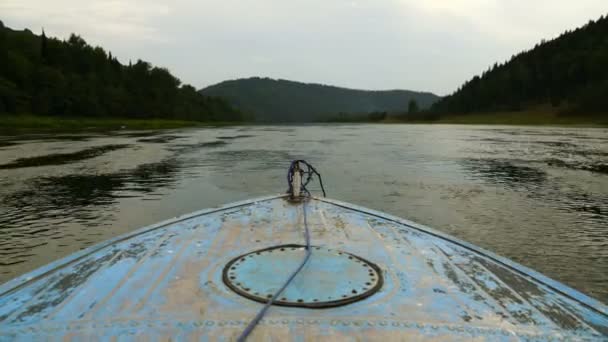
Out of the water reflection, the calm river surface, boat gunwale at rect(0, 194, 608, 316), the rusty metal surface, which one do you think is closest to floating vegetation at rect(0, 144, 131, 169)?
the calm river surface

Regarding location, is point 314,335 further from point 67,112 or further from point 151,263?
point 67,112

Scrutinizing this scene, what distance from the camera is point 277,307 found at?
3.23 m

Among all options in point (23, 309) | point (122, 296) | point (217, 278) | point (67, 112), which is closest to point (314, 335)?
point (217, 278)

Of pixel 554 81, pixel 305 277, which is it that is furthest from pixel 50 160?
pixel 554 81

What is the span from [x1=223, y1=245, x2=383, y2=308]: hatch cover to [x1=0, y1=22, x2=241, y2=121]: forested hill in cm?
8213

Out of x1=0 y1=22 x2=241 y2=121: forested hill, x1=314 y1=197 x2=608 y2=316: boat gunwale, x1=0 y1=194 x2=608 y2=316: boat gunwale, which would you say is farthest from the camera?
x1=0 y1=22 x2=241 y2=121: forested hill

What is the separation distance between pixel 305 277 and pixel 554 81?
143096 millimetres

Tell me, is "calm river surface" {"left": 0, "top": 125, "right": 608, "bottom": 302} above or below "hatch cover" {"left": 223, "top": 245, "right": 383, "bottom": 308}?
below

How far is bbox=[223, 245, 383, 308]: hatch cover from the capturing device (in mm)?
3385

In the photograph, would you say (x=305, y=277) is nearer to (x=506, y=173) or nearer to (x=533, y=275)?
(x=533, y=275)

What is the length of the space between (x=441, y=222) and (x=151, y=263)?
7706 millimetres

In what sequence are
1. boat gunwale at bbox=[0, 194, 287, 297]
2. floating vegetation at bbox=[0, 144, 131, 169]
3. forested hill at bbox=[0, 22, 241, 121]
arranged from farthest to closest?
forested hill at bbox=[0, 22, 241, 121] → floating vegetation at bbox=[0, 144, 131, 169] → boat gunwale at bbox=[0, 194, 287, 297]

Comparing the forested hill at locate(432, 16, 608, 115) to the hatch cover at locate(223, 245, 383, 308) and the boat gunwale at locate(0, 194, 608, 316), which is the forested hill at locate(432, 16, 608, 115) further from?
the hatch cover at locate(223, 245, 383, 308)

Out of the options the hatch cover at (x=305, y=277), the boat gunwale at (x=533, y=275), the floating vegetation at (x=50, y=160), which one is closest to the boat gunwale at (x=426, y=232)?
the boat gunwale at (x=533, y=275)
